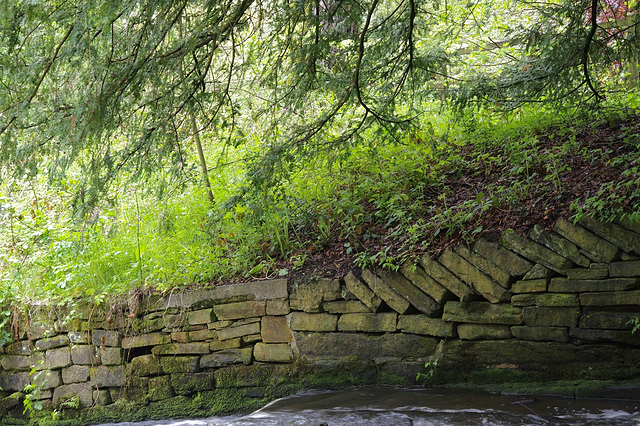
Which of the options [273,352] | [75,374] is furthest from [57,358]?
[273,352]

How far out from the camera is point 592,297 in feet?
12.8

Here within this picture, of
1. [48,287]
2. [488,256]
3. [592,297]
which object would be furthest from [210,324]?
[592,297]

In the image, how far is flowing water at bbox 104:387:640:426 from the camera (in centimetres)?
344

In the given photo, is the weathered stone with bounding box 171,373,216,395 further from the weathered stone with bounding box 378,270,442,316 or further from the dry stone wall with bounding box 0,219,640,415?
the weathered stone with bounding box 378,270,442,316

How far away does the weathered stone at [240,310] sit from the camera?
5.06m

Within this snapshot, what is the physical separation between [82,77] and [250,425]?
2.72 metres

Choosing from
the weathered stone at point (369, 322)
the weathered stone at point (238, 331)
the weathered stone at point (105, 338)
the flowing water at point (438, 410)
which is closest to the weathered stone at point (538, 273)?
the flowing water at point (438, 410)

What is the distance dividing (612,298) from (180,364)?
385 centimetres

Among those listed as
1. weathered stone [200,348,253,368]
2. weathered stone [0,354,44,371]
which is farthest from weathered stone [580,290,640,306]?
weathered stone [0,354,44,371]

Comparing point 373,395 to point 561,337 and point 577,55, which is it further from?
point 577,55

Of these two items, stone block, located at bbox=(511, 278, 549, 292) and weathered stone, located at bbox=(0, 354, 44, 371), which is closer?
stone block, located at bbox=(511, 278, 549, 292)

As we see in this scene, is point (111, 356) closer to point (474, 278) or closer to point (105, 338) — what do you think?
point (105, 338)

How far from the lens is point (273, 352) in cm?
500

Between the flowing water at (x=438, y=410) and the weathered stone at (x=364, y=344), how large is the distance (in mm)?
306
